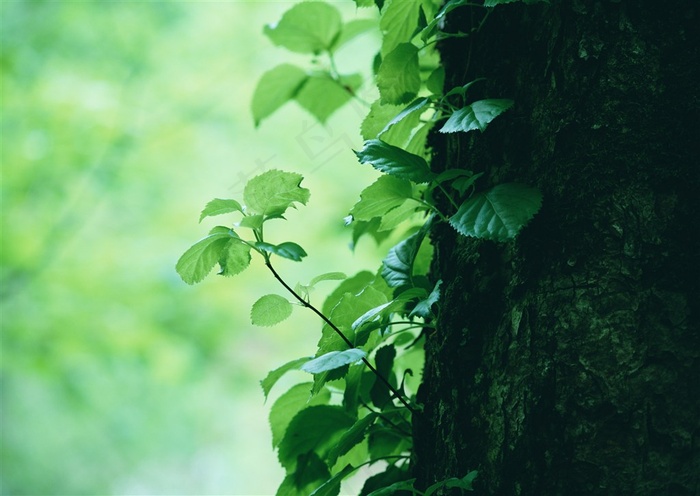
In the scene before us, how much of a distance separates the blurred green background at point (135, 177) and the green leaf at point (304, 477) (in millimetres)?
2473

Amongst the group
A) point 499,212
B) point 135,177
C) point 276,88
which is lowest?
point 499,212

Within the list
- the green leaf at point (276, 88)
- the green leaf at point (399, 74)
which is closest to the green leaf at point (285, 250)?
the green leaf at point (399, 74)

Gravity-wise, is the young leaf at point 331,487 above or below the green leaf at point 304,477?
below

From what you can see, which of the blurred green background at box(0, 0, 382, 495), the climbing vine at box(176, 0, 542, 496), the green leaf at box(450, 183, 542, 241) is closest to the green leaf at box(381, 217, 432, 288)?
the climbing vine at box(176, 0, 542, 496)

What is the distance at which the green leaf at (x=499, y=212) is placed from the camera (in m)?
0.54

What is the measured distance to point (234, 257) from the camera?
0.69m

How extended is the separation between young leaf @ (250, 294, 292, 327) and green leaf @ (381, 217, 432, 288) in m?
0.13

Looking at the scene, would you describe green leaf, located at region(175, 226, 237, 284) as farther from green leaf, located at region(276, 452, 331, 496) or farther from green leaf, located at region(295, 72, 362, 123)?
green leaf, located at region(295, 72, 362, 123)

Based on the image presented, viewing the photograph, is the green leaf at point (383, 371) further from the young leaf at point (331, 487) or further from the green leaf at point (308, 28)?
the green leaf at point (308, 28)

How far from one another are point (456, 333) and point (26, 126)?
11.5 ft

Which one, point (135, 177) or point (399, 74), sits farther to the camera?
point (135, 177)

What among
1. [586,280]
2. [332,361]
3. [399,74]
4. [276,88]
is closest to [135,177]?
[276,88]

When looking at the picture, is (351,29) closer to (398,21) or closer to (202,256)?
(398,21)

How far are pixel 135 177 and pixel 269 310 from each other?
322 centimetres
